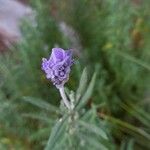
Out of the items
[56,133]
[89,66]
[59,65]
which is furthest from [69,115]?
[89,66]

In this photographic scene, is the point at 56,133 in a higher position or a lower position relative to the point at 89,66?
lower

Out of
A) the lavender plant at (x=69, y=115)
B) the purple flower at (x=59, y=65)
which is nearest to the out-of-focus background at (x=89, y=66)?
the lavender plant at (x=69, y=115)

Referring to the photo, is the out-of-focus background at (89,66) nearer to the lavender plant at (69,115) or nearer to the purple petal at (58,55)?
the lavender plant at (69,115)

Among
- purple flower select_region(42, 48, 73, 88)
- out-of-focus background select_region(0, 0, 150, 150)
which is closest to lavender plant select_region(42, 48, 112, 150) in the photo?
purple flower select_region(42, 48, 73, 88)

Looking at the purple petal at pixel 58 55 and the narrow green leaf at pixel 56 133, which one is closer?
the purple petal at pixel 58 55

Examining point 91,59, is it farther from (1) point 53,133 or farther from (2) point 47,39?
(1) point 53,133

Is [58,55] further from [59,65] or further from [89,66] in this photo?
[89,66]

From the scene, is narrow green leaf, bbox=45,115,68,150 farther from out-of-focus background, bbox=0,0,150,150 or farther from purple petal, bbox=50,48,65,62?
out-of-focus background, bbox=0,0,150,150
